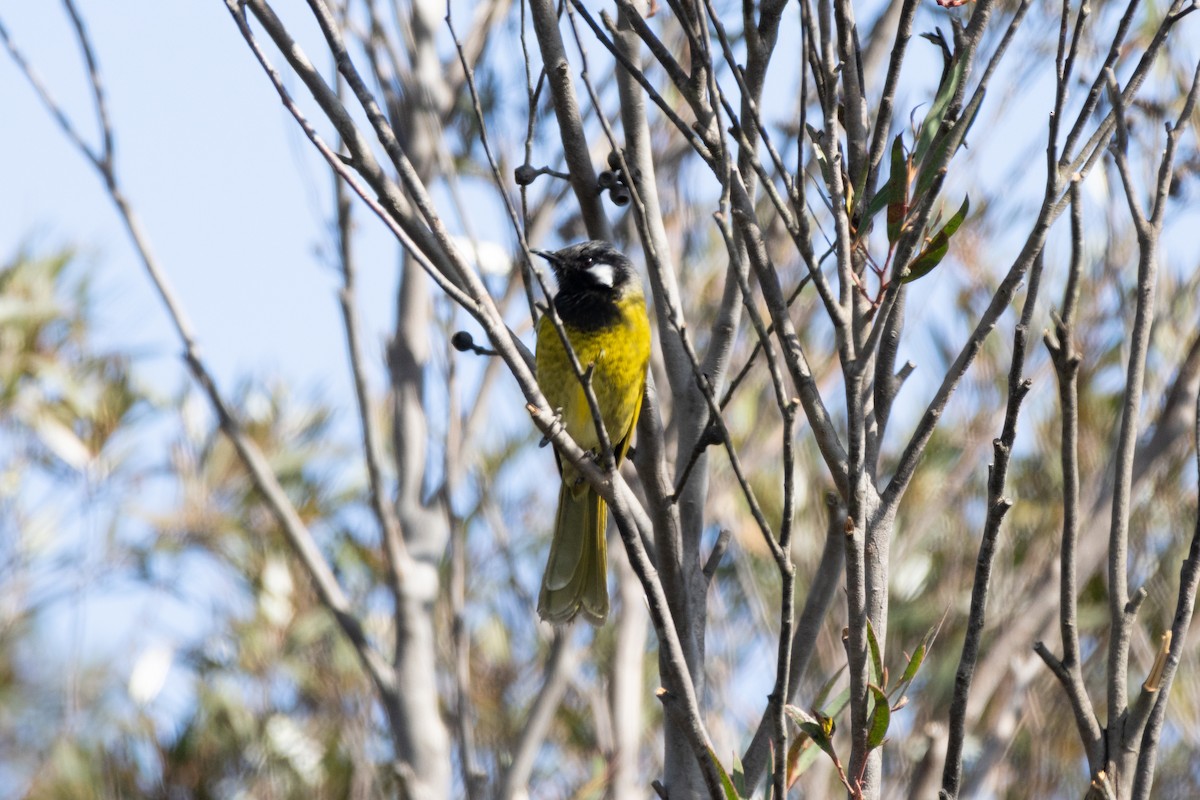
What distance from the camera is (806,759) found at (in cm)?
194

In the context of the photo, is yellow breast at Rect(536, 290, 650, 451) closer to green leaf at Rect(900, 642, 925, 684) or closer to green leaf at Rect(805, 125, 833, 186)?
green leaf at Rect(805, 125, 833, 186)

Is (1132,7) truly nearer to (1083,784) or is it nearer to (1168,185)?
(1168,185)

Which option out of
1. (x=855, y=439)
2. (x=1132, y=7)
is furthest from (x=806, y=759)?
(x=1132, y=7)

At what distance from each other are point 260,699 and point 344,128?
354cm

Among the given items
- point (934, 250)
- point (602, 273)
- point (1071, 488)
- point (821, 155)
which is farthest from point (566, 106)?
point (602, 273)

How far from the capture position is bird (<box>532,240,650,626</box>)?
3.11 metres

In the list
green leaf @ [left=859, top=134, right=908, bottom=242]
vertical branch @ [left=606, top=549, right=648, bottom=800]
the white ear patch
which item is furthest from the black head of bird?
green leaf @ [left=859, top=134, right=908, bottom=242]

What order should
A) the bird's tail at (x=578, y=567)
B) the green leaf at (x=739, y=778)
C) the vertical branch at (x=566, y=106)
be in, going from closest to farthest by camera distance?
the green leaf at (x=739, y=778) < the vertical branch at (x=566, y=106) < the bird's tail at (x=578, y=567)

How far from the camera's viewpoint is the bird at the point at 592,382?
3.11 meters

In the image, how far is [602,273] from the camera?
12.2 ft

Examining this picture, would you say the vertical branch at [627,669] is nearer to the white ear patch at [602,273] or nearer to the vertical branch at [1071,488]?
the white ear patch at [602,273]

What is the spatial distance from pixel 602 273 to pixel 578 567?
3.18ft

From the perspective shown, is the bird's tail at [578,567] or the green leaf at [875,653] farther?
the bird's tail at [578,567]

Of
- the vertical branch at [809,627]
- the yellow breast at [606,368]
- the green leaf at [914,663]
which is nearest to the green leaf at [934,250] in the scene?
the vertical branch at [809,627]
